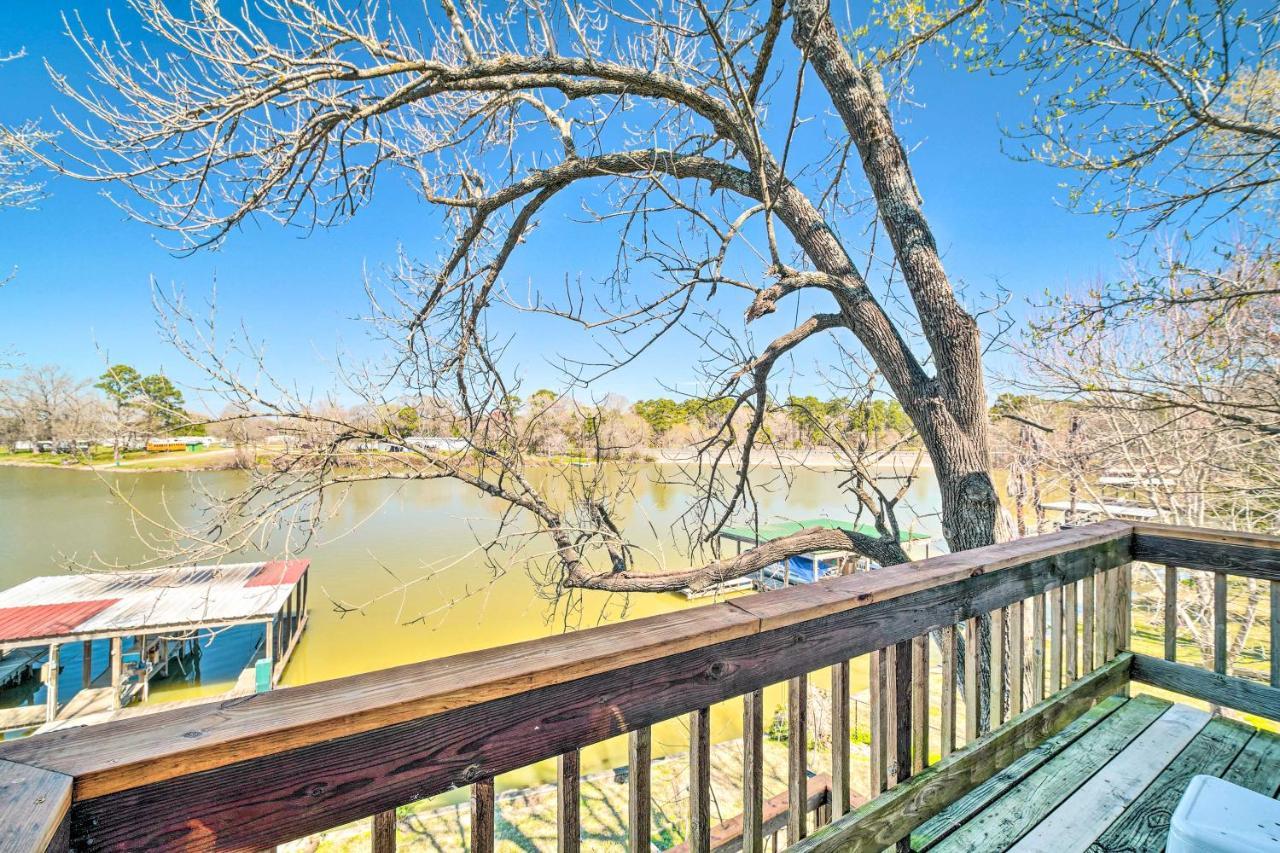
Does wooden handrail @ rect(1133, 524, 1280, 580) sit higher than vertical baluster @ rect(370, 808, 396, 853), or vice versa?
wooden handrail @ rect(1133, 524, 1280, 580)

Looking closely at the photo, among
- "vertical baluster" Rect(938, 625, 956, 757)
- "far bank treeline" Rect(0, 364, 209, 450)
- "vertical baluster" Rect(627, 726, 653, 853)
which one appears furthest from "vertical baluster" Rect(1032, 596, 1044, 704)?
"far bank treeline" Rect(0, 364, 209, 450)

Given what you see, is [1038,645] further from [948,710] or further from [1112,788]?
[948,710]

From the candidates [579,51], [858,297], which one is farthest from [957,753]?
[579,51]

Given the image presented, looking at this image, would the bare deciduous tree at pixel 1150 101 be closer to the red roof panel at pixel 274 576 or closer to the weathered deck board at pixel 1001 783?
the weathered deck board at pixel 1001 783

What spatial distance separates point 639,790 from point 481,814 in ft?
0.92

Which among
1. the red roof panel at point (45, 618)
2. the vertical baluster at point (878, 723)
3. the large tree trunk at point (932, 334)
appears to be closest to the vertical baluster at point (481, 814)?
the vertical baluster at point (878, 723)

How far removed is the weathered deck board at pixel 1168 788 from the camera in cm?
136

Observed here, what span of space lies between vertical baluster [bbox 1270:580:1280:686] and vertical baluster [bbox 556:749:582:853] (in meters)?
2.31

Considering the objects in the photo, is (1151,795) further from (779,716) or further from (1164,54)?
(779,716)

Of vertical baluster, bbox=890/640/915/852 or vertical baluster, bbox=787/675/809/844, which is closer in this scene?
vertical baluster, bbox=787/675/809/844

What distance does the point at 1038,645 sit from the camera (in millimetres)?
1861

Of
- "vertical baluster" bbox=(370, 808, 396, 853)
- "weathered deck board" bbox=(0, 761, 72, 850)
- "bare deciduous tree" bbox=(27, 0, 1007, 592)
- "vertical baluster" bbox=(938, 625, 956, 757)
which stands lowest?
"vertical baluster" bbox=(938, 625, 956, 757)

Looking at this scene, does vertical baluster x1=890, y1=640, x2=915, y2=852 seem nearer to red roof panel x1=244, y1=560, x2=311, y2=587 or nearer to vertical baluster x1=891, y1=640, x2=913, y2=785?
vertical baluster x1=891, y1=640, x2=913, y2=785

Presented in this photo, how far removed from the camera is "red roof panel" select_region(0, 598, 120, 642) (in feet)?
24.6
